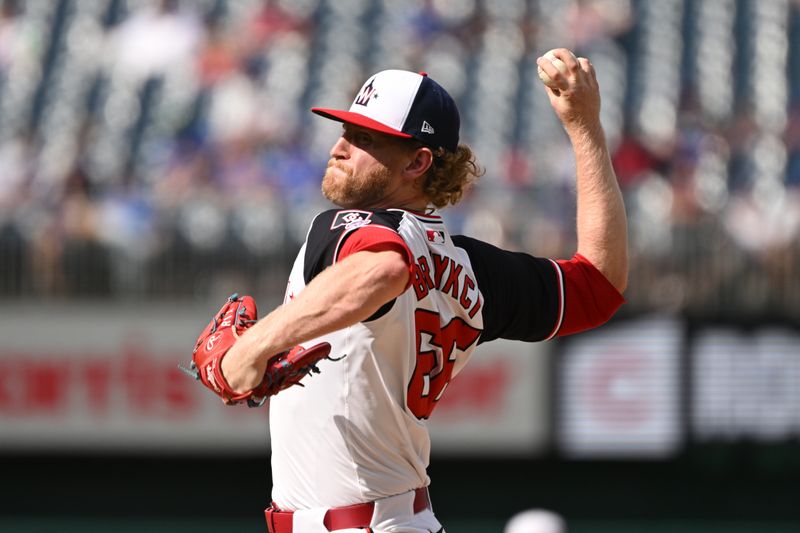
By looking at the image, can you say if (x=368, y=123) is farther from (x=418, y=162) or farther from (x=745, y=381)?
(x=745, y=381)

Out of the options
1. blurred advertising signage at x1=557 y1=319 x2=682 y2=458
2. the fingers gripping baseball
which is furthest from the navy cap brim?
blurred advertising signage at x1=557 y1=319 x2=682 y2=458

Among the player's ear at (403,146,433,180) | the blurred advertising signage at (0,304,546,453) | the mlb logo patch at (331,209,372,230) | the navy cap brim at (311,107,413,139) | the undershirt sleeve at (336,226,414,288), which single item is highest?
the navy cap brim at (311,107,413,139)

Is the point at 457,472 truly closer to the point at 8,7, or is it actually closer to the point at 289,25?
the point at 289,25

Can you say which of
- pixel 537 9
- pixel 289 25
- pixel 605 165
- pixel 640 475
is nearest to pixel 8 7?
pixel 289 25

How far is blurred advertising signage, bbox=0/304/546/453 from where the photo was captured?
31.0 feet

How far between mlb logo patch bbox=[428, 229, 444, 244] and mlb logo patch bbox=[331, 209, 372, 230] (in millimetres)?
259

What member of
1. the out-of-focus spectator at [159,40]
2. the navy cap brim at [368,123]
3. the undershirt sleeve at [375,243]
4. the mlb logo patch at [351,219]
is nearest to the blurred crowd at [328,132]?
the out-of-focus spectator at [159,40]

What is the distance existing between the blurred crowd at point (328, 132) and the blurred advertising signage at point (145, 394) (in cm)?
28

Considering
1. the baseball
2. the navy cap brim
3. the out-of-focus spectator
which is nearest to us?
the navy cap brim

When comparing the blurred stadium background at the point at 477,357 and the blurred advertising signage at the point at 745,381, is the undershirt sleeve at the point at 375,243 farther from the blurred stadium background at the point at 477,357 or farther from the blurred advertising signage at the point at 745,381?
the blurred advertising signage at the point at 745,381

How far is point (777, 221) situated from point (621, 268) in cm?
648

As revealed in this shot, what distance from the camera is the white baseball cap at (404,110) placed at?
10.7 ft

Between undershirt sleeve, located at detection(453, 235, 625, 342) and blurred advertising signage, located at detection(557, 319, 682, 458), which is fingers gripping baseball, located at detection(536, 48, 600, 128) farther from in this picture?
blurred advertising signage, located at detection(557, 319, 682, 458)

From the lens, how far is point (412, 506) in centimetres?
332
